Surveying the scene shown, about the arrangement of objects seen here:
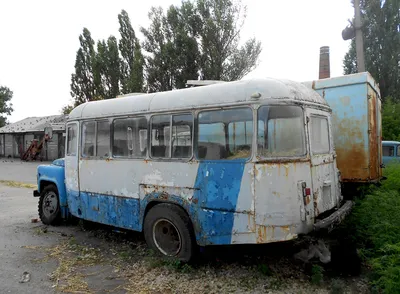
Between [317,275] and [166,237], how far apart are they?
7.11ft

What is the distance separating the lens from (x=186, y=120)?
16.7ft

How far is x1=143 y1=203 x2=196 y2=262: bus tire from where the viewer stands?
4977mm

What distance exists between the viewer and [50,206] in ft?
26.0

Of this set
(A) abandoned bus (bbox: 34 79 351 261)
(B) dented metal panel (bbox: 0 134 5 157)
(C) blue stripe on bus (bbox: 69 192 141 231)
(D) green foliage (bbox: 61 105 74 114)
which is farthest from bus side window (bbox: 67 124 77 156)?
(B) dented metal panel (bbox: 0 134 5 157)

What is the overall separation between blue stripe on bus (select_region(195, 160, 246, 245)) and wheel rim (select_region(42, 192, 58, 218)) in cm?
431

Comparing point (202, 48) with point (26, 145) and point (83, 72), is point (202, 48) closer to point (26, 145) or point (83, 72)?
point (83, 72)

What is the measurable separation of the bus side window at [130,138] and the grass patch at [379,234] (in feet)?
11.6

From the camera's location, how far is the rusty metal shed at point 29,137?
32656mm

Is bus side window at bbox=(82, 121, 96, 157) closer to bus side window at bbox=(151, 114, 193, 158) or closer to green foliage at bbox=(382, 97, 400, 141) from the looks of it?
bus side window at bbox=(151, 114, 193, 158)

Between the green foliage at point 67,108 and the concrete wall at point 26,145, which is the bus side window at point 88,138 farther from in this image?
the green foliage at point 67,108

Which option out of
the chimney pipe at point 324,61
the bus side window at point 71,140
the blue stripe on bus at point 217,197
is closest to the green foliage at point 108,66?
the chimney pipe at point 324,61

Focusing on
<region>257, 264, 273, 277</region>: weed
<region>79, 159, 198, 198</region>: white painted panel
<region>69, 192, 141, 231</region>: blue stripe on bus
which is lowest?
<region>257, 264, 273, 277</region>: weed

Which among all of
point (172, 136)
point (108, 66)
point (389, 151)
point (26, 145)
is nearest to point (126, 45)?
point (108, 66)

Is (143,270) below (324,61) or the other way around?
below
